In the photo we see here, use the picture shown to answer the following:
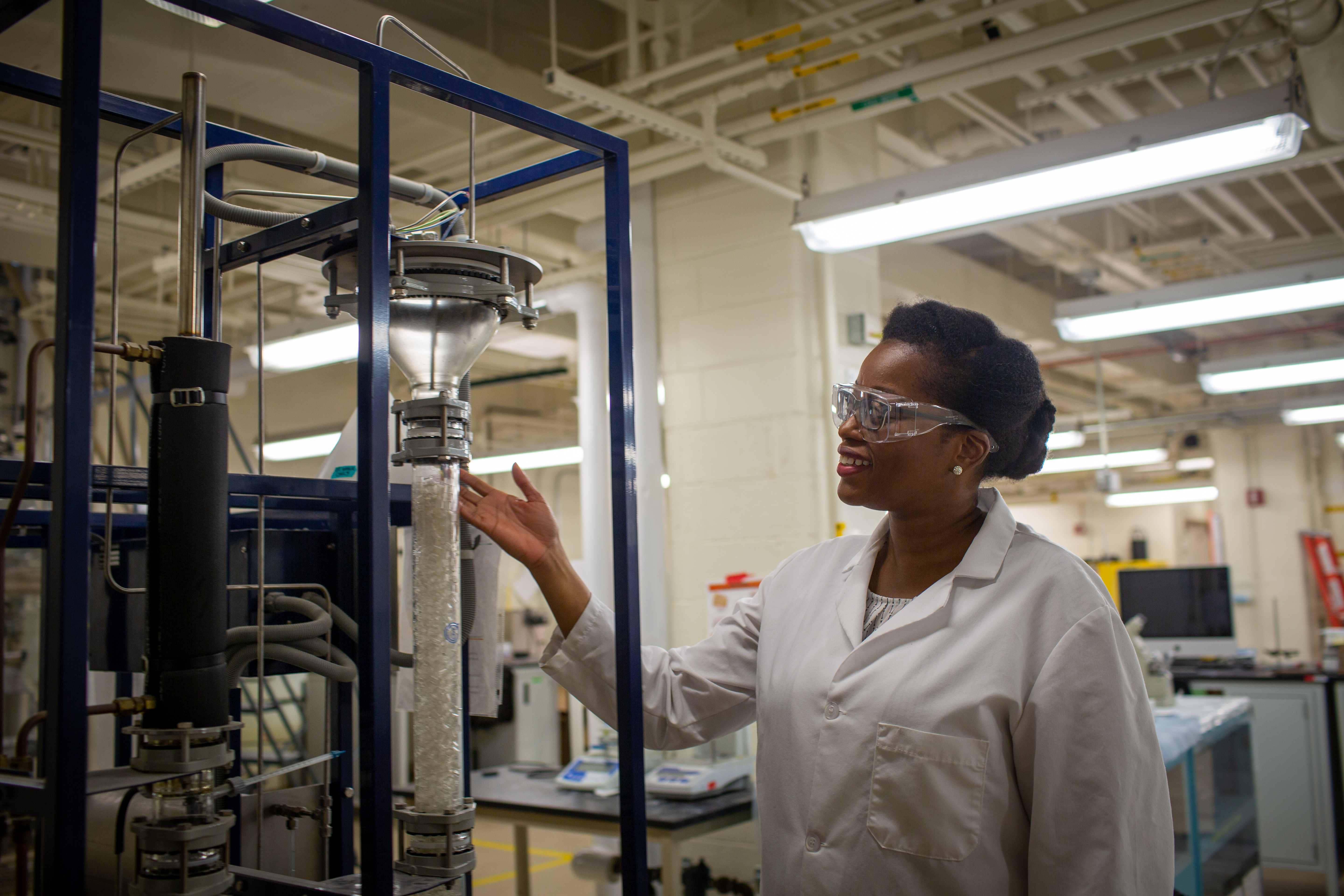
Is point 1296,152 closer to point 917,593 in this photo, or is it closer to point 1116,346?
point 917,593

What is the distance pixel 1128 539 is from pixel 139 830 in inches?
607

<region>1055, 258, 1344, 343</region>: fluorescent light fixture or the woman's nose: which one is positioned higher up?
<region>1055, 258, 1344, 343</region>: fluorescent light fixture

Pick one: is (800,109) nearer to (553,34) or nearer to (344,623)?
(553,34)

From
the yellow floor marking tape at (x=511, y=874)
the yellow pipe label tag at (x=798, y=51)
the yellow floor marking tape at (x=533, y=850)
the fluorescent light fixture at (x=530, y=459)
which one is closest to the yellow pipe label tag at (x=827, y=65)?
the yellow pipe label tag at (x=798, y=51)

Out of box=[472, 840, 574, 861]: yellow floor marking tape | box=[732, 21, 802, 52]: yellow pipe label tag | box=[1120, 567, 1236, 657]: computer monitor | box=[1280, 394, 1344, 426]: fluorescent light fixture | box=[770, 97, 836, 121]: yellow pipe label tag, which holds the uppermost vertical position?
box=[732, 21, 802, 52]: yellow pipe label tag

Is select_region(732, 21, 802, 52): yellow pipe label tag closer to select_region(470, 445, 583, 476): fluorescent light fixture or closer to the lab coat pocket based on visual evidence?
the lab coat pocket

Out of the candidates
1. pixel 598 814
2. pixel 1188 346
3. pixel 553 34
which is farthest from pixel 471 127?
pixel 1188 346

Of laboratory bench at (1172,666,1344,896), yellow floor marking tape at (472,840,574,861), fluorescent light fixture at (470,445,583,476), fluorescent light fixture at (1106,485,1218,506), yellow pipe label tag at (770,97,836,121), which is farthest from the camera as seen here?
fluorescent light fixture at (1106,485,1218,506)

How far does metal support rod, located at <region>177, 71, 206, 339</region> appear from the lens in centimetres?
105

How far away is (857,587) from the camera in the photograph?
1531mm

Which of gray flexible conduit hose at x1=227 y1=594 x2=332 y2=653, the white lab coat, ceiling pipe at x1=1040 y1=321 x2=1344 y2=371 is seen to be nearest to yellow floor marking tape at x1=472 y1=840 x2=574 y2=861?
ceiling pipe at x1=1040 y1=321 x2=1344 y2=371

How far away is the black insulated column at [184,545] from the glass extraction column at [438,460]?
222 mm

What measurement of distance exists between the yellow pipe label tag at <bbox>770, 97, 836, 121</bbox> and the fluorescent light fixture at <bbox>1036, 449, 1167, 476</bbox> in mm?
4988

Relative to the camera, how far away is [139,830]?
1030mm
